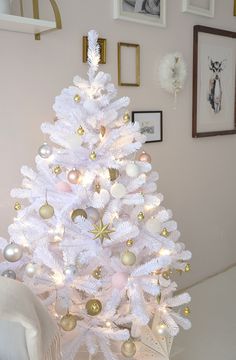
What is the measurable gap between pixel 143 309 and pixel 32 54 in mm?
1152

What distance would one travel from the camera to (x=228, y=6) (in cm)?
263

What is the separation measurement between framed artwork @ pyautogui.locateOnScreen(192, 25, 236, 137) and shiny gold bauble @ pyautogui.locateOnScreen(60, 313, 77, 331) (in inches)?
58.1

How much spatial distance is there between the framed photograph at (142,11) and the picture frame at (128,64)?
137mm

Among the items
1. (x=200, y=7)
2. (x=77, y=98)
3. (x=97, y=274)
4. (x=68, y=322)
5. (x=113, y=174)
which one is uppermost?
(x=200, y=7)

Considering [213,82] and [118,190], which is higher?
[213,82]

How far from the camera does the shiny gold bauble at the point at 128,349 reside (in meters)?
1.50

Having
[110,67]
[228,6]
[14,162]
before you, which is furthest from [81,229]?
[228,6]

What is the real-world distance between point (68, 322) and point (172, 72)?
147cm

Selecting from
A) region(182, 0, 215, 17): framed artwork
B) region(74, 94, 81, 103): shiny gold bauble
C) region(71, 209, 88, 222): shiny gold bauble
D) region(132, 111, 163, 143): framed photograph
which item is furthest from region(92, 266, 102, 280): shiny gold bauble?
region(182, 0, 215, 17): framed artwork

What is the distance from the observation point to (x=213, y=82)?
8.48ft

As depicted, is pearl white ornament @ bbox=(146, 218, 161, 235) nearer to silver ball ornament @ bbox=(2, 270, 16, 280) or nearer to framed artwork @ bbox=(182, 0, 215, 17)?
silver ball ornament @ bbox=(2, 270, 16, 280)

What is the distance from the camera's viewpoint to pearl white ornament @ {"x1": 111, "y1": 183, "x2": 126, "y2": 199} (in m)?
1.46

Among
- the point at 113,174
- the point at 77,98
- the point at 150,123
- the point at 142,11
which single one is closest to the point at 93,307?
the point at 113,174

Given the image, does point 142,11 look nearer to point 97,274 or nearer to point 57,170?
point 57,170
